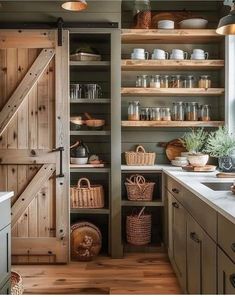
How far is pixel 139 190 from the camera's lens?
380cm

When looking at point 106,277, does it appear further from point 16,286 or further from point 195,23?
point 195,23

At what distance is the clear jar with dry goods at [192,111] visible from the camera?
3.94 metres

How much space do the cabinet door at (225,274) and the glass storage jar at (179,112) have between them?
93.7 inches

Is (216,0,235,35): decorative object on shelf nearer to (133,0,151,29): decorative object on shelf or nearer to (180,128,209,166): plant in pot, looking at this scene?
(180,128,209,166): plant in pot

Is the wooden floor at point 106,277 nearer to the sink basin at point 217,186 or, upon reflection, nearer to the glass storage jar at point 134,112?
the sink basin at point 217,186

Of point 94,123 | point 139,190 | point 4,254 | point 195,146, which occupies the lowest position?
point 4,254

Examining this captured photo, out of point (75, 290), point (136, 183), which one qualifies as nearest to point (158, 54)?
point (136, 183)

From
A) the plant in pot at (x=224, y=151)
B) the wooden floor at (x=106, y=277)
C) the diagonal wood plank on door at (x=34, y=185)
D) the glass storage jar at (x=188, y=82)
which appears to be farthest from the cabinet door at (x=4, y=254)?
the glass storage jar at (x=188, y=82)

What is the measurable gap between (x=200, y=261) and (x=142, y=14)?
8.82ft

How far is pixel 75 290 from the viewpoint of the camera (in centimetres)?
295

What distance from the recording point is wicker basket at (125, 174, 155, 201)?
379 centimetres

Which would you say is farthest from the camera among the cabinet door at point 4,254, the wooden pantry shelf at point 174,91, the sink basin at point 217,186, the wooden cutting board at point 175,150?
the wooden cutting board at point 175,150

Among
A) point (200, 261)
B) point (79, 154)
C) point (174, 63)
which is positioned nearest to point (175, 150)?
point (174, 63)

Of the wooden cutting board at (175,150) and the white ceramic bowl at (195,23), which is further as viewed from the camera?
the wooden cutting board at (175,150)
